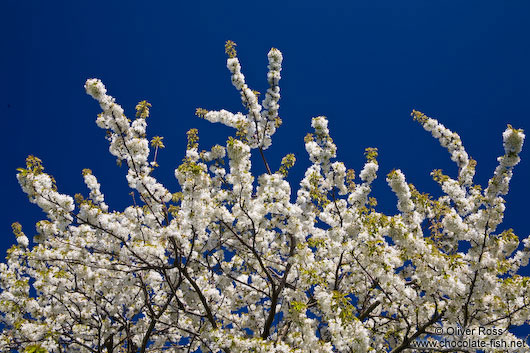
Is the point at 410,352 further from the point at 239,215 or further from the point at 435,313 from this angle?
→ the point at 239,215

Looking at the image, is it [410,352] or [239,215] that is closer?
[239,215]

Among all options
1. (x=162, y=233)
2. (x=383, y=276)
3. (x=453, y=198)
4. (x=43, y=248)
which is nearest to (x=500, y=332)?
(x=383, y=276)

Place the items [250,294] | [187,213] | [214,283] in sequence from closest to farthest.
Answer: [187,213], [214,283], [250,294]

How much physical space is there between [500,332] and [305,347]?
3.49m

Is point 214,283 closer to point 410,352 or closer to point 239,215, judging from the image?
point 239,215

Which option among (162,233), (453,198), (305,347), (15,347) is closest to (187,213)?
(162,233)

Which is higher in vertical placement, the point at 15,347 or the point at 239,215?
the point at 239,215

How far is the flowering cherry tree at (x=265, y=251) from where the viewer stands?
21.6ft

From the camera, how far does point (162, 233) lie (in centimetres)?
700

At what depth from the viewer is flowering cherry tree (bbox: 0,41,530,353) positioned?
6.58 metres

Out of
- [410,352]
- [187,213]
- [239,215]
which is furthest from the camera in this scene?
[410,352]

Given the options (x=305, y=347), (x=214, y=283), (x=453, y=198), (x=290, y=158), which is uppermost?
(x=290, y=158)

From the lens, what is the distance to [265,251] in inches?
368

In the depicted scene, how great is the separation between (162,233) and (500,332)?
637cm
